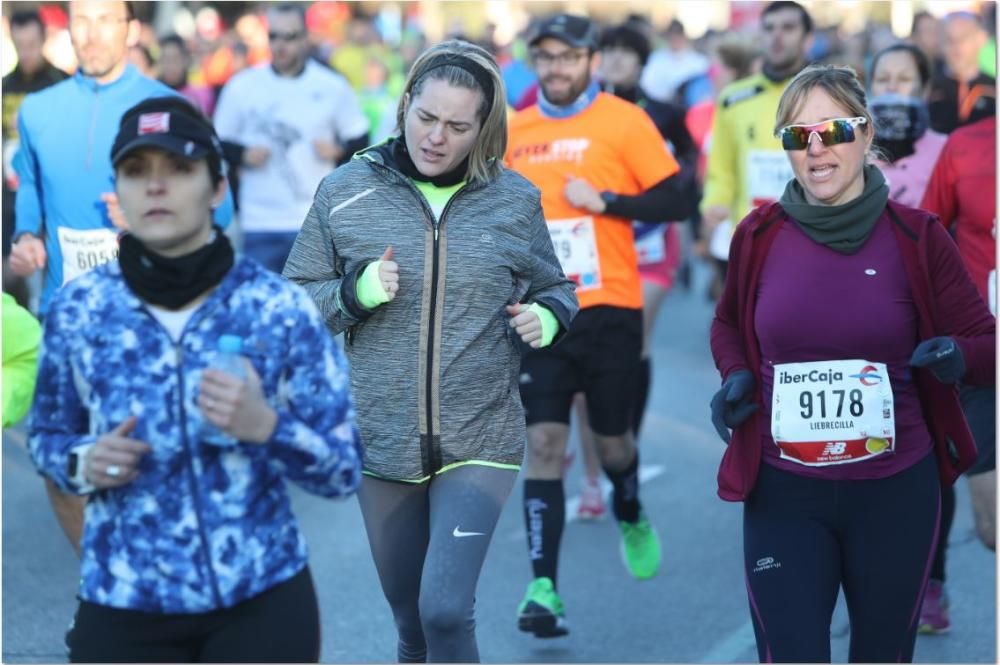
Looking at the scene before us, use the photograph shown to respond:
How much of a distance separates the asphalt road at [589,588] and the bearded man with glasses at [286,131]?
1.82 meters

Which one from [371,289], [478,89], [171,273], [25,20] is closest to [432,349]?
[371,289]

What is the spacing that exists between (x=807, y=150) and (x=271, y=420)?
5.77 ft

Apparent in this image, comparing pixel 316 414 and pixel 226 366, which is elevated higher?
pixel 226 366

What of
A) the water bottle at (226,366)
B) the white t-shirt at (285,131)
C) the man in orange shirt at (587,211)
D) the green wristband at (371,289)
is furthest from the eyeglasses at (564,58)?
the water bottle at (226,366)

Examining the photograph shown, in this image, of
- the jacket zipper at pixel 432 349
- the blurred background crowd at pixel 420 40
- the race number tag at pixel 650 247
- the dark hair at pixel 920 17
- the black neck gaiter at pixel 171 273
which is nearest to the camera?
the black neck gaiter at pixel 171 273

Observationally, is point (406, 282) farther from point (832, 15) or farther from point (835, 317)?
point (832, 15)

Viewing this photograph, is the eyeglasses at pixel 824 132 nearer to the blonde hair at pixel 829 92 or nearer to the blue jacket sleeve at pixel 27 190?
the blonde hair at pixel 829 92

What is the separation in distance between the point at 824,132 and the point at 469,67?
939 mm

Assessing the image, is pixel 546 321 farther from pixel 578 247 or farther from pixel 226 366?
pixel 578 247

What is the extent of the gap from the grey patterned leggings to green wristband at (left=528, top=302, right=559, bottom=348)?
366mm

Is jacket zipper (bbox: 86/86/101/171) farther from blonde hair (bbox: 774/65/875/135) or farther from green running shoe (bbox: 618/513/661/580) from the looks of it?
blonde hair (bbox: 774/65/875/135)

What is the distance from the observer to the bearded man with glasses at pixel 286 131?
9.72 meters

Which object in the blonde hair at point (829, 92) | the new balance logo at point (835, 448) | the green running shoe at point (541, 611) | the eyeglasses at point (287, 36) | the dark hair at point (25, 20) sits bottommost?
the green running shoe at point (541, 611)

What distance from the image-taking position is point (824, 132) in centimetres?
445
